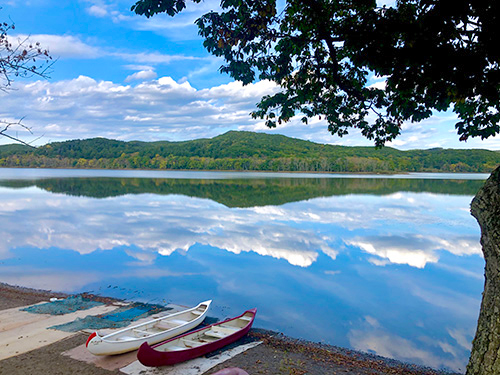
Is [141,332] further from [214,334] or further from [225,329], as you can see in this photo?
[225,329]

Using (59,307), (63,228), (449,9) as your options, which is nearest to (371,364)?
(449,9)

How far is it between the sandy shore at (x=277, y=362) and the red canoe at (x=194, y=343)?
54 centimetres

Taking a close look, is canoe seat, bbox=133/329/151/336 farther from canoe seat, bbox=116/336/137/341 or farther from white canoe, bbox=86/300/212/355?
canoe seat, bbox=116/336/137/341

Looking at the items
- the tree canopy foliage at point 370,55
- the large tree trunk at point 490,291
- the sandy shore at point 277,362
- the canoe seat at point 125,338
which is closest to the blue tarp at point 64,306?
the sandy shore at point 277,362

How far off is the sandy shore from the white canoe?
0.43 meters

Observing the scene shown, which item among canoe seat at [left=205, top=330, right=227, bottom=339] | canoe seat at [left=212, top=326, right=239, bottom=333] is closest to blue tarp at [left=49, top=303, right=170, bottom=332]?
canoe seat at [left=205, top=330, right=227, bottom=339]

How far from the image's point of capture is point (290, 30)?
7457 millimetres

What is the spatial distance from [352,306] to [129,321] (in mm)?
7052

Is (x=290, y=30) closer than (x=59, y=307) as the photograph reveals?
Yes

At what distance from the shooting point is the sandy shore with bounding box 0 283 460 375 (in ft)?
22.8

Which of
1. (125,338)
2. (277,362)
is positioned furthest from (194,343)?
(277,362)

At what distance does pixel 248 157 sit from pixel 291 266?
124m

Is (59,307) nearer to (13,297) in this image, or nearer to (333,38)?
(13,297)

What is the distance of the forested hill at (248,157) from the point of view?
398 ft
